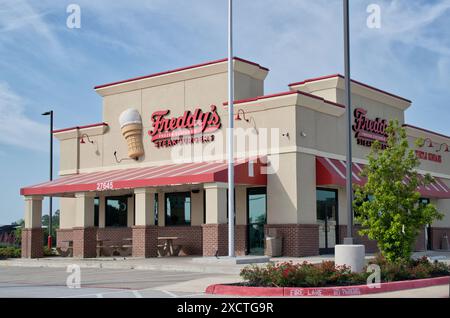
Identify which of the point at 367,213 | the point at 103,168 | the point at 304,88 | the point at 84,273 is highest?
the point at 304,88

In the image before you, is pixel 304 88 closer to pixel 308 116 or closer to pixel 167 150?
pixel 308 116

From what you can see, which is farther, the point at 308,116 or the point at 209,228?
the point at 308,116

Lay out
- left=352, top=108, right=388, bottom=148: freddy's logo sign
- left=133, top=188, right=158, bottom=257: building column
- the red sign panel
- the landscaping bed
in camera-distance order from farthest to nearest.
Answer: the red sign panel
left=352, top=108, right=388, bottom=148: freddy's logo sign
left=133, top=188, right=158, bottom=257: building column
the landscaping bed

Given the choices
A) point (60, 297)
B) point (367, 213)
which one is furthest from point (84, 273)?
point (367, 213)

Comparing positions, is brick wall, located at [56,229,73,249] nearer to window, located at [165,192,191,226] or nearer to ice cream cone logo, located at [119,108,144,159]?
ice cream cone logo, located at [119,108,144,159]

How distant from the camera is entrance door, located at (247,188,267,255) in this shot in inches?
1214

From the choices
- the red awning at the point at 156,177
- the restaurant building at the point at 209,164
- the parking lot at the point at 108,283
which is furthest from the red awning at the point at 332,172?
the parking lot at the point at 108,283

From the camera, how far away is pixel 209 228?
27797 mm

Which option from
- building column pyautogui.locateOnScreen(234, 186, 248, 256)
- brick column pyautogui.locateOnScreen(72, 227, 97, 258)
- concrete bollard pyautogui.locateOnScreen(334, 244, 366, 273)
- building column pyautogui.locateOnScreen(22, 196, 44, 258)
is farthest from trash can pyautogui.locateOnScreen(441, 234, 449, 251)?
concrete bollard pyautogui.locateOnScreen(334, 244, 366, 273)

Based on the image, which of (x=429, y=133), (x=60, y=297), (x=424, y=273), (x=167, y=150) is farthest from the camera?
(x=429, y=133)

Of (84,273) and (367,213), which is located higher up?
(367,213)

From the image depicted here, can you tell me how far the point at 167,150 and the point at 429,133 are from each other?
55.5 ft

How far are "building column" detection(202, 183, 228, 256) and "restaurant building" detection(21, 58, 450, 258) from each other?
0.05 metres

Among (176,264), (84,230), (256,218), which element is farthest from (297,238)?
(84,230)
